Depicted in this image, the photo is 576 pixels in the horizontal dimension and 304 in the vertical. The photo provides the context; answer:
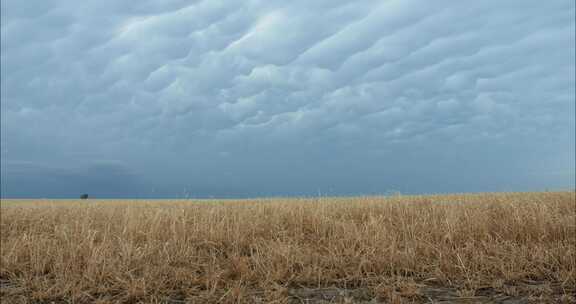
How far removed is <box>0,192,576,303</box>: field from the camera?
5.50m

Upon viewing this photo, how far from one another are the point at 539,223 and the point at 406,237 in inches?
100

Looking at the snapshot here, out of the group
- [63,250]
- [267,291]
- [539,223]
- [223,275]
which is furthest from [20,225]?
[539,223]

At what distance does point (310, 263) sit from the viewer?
6617mm

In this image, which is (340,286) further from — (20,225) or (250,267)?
(20,225)

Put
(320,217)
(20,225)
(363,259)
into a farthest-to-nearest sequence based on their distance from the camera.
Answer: (20,225)
(320,217)
(363,259)

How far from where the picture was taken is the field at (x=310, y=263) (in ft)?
18.0

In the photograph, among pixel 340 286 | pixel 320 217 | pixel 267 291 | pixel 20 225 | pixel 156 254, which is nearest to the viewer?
Answer: pixel 267 291

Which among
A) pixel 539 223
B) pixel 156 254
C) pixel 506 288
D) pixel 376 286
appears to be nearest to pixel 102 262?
pixel 156 254

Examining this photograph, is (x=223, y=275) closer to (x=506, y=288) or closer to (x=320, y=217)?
(x=320, y=217)

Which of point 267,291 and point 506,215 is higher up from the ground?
point 506,215

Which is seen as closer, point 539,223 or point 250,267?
point 250,267

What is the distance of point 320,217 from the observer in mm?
8695

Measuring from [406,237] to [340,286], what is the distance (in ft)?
7.96

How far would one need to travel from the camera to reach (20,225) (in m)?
10.6
